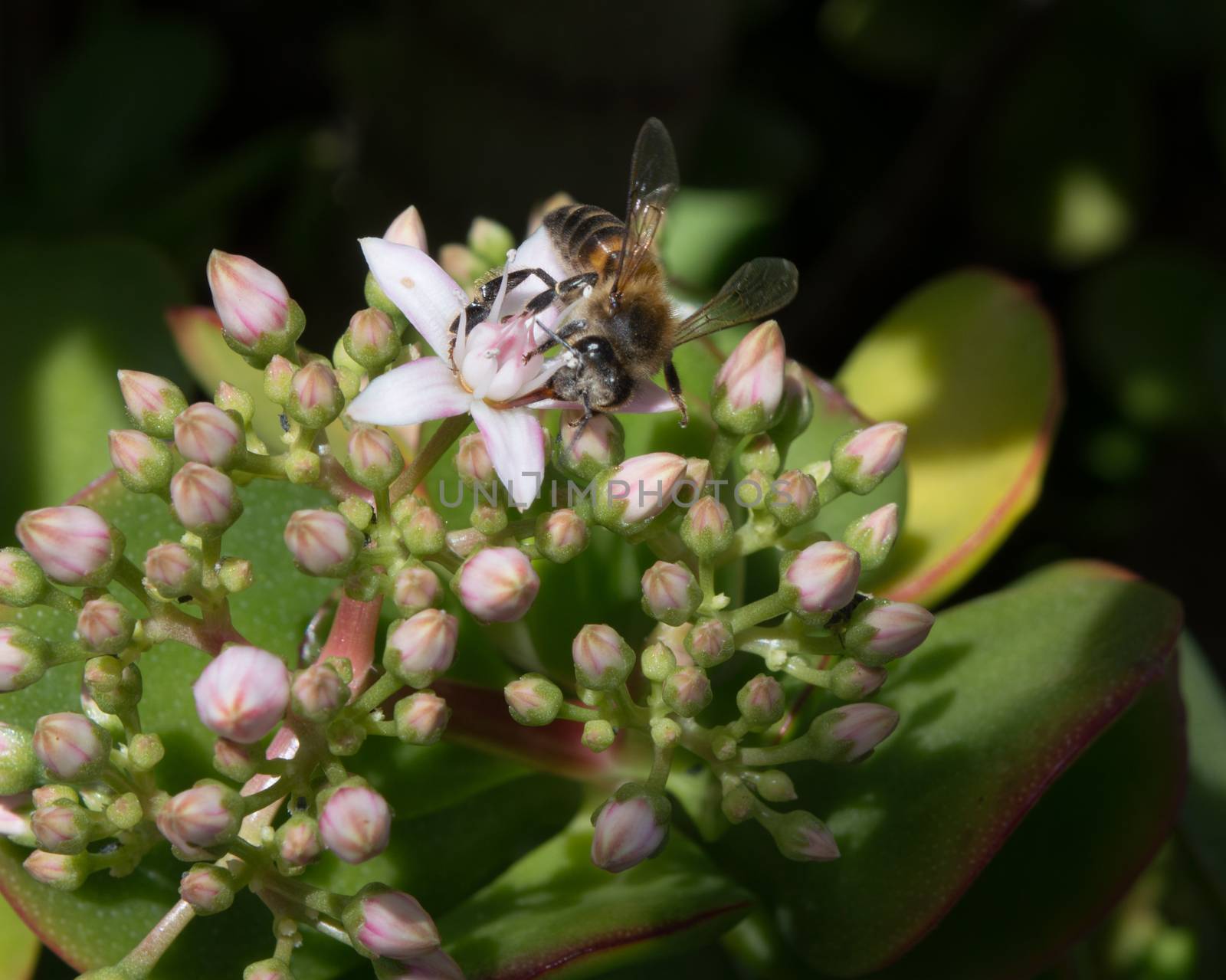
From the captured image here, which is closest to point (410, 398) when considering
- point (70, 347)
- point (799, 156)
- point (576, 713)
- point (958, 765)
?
point (576, 713)

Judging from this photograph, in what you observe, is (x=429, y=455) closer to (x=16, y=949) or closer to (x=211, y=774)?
(x=211, y=774)

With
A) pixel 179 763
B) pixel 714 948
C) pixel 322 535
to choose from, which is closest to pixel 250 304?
pixel 322 535

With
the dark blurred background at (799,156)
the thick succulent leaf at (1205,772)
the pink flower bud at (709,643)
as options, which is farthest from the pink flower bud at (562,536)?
the dark blurred background at (799,156)

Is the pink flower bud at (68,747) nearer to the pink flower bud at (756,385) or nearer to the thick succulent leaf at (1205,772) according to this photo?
the pink flower bud at (756,385)

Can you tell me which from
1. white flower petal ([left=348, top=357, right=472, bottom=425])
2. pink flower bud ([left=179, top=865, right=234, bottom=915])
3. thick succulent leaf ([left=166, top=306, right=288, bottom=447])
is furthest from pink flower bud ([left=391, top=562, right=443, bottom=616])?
thick succulent leaf ([left=166, top=306, right=288, bottom=447])

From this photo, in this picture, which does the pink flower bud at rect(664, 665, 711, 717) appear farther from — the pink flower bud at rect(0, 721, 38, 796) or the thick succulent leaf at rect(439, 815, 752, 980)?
the pink flower bud at rect(0, 721, 38, 796)

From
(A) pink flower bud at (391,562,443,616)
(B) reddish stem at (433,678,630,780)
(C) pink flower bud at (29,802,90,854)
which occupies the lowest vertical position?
(B) reddish stem at (433,678,630,780)
